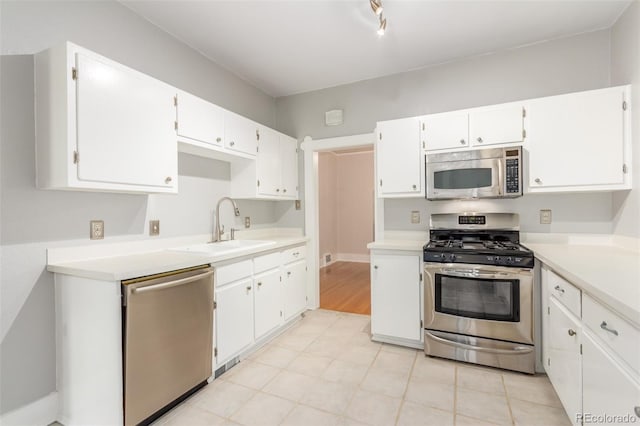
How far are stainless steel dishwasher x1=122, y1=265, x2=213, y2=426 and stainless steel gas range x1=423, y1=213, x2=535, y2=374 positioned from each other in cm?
174

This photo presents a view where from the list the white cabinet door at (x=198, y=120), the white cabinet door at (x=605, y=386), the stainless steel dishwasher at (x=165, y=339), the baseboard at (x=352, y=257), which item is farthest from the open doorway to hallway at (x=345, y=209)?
the white cabinet door at (x=605, y=386)

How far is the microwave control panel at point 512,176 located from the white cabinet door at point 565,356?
0.85m

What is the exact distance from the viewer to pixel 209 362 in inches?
81.4

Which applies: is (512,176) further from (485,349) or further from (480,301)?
(485,349)

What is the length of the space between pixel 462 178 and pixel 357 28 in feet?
4.98

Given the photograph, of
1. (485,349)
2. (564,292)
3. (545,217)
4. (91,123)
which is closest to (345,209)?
(545,217)

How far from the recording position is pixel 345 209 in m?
6.88

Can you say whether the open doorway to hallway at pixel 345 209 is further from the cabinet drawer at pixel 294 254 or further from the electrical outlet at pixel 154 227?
the electrical outlet at pixel 154 227

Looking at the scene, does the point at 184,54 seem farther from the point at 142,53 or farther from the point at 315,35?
the point at 315,35

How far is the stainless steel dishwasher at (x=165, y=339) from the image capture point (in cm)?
158

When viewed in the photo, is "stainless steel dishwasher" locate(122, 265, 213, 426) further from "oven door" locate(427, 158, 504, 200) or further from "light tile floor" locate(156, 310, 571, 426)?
"oven door" locate(427, 158, 504, 200)

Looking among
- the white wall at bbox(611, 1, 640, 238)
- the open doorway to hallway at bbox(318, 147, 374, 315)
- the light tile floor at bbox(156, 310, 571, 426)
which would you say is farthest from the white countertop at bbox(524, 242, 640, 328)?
the open doorway to hallway at bbox(318, 147, 374, 315)

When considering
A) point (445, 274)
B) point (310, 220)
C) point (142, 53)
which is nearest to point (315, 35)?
point (142, 53)

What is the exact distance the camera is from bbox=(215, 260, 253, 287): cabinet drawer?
7.12 ft
